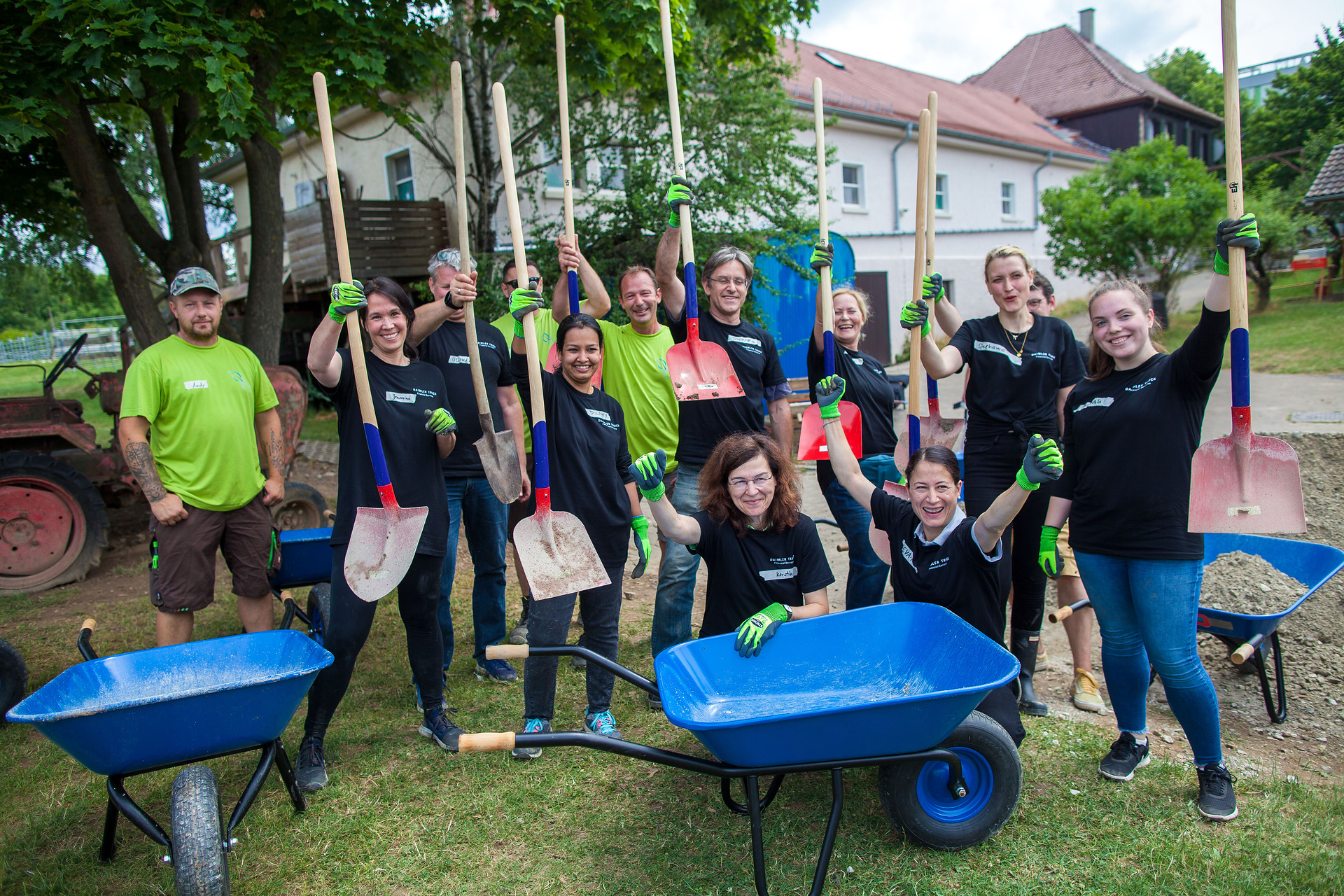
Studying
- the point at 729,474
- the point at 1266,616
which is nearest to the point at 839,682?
the point at 729,474

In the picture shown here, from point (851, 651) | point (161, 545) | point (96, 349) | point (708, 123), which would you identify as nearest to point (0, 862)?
point (161, 545)

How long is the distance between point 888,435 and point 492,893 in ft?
7.91

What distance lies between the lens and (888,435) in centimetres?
369

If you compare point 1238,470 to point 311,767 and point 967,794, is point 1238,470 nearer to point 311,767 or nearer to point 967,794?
point 967,794

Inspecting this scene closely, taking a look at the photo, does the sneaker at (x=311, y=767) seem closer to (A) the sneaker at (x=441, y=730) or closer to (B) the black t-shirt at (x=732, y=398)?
(A) the sneaker at (x=441, y=730)

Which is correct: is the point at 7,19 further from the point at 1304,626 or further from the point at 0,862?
the point at 1304,626

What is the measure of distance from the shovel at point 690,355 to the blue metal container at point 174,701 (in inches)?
65.5

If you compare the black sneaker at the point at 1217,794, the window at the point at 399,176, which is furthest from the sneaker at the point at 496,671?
the window at the point at 399,176

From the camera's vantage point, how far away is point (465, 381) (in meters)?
3.59

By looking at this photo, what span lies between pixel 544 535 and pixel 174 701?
3.87 feet

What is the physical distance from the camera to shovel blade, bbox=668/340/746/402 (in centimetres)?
330

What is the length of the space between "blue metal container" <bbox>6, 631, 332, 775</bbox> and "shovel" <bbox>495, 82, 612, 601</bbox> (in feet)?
2.32

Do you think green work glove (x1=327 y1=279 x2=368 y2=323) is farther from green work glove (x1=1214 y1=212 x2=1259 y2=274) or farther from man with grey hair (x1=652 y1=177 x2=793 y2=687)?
green work glove (x1=1214 y1=212 x2=1259 y2=274)

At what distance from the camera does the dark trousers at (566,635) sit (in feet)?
9.68
